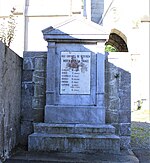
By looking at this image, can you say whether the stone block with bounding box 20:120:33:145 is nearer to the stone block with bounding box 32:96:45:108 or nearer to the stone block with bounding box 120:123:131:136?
the stone block with bounding box 32:96:45:108

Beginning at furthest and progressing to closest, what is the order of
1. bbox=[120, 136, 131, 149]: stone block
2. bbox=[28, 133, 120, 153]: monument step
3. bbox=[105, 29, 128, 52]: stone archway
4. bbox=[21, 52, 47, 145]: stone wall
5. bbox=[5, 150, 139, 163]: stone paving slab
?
bbox=[105, 29, 128, 52]: stone archway, bbox=[21, 52, 47, 145]: stone wall, bbox=[120, 136, 131, 149]: stone block, bbox=[28, 133, 120, 153]: monument step, bbox=[5, 150, 139, 163]: stone paving slab

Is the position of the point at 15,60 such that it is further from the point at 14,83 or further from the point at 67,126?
the point at 67,126

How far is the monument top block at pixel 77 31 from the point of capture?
20.9 feet

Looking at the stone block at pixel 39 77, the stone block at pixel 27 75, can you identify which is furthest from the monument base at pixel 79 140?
the stone block at pixel 27 75

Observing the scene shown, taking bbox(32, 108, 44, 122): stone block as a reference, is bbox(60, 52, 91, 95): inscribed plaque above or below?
above

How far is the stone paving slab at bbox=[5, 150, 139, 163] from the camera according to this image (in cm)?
488

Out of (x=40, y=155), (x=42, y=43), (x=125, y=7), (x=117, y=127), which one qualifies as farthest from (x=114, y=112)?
(x=125, y=7)

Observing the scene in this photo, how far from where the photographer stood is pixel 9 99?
549 cm

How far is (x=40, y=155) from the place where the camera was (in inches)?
206

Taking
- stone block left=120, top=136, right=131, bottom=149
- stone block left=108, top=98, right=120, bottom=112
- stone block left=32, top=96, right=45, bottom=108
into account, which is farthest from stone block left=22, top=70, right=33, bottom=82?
stone block left=120, top=136, right=131, bottom=149

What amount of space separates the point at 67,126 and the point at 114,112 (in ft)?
4.35

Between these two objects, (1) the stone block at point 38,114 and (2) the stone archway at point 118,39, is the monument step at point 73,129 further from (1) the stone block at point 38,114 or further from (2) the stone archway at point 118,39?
(2) the stone archway at point 118,39

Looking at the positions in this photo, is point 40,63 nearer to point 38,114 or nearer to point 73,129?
point 38,114

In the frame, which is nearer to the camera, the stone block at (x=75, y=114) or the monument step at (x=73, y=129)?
the monument step at (x=73, y=129)
